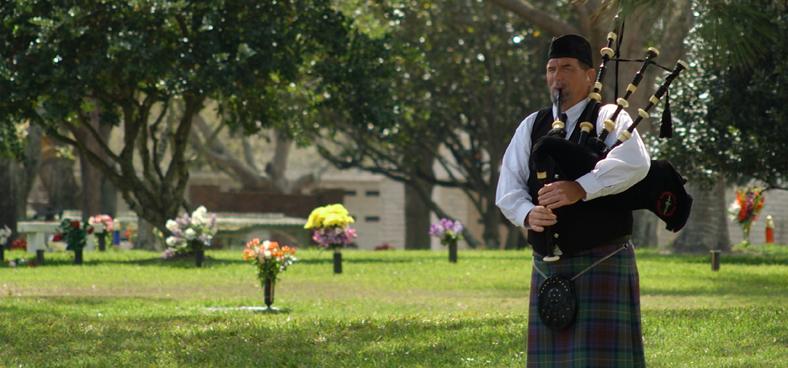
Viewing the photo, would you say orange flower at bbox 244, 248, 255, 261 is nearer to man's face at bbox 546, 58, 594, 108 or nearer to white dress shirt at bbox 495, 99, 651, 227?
white dress shirt at bbox 495, 99, 651, 227

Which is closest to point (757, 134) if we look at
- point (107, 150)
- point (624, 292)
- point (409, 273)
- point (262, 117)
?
point (409, 273)

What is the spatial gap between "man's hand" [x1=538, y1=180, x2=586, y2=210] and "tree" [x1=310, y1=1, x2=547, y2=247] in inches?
1228

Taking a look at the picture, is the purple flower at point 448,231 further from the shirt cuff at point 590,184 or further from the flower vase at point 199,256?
the shirt cuff at point 590,184

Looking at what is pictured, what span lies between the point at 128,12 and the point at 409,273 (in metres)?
6.65

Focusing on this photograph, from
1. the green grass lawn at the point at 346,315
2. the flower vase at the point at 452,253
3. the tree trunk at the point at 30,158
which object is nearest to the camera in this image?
the green grass lawn at the point at 346,315

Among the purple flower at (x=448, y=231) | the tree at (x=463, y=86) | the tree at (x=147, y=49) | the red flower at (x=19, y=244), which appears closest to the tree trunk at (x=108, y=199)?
the tree at (x=463, y=86)

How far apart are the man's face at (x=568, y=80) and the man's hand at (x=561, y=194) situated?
1.79 feet

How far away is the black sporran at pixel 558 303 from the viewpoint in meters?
7.33

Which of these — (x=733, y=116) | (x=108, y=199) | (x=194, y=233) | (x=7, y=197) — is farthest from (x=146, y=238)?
(x=733, y=116)

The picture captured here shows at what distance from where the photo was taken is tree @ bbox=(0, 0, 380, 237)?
26078mm

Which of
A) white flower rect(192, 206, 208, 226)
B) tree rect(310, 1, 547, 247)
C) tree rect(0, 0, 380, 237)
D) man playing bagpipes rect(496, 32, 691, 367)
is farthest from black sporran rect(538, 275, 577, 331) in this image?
tree rect(310, 1, 547, 247)

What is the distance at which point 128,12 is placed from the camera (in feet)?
87.0

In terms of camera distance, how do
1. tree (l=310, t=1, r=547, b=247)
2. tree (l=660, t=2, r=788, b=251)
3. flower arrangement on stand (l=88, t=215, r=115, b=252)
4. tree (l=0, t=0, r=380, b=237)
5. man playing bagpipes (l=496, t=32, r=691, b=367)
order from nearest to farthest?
1. man playing bagpipes (l=496, t=32, r=691, b=367)
2. tree (l=660, t=2, r=788, b=251)
3. tree (l=0, t=0, r=380, b=237)
4. flower arrangement on stand (l=88, t=215, r=115, b=252)
5. tree (l=310, t=1, r=547, b=247)

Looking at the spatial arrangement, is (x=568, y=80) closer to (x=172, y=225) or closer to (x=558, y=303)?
(x=558, y=303)
